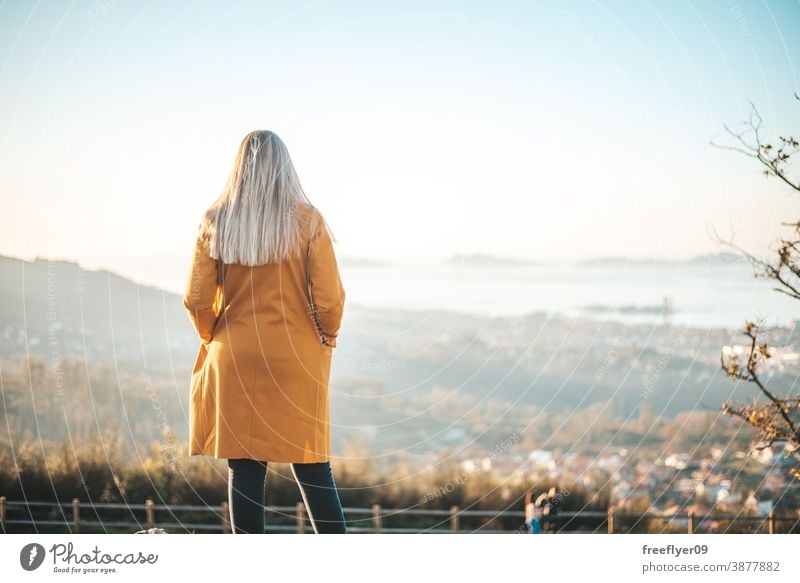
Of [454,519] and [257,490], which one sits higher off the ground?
[257,490]

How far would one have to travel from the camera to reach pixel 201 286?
2.31 metres

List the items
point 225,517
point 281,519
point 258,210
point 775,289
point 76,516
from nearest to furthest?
point 258,210, point 775,289, point 76,516, point 225,517, point 281,519

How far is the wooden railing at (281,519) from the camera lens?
3.13 m

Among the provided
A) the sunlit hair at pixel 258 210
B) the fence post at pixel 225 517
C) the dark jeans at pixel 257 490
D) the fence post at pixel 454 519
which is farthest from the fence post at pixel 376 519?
the sunlit hair at pixel 258 210

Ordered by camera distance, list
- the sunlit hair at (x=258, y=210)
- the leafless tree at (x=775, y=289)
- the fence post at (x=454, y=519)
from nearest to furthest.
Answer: the sunlit hair at (x=258, y=210)
the leafless tree at (x=775, y=289)
the fence post at (x=454, y=519)

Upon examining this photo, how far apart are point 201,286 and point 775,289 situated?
69.1 inches

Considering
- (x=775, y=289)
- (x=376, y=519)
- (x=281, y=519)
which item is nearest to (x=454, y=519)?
(x=376, y=519)

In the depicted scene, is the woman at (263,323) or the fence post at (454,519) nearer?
the woman at (263,323)

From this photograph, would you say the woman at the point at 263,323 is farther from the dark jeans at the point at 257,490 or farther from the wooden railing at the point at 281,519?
the wooden railing at the point at 281,519

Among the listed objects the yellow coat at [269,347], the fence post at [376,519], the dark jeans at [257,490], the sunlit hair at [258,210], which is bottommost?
the fence post at [376,519]

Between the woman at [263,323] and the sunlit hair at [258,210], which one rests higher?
the sunlit hair at [258,210]

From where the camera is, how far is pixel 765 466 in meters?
3.38

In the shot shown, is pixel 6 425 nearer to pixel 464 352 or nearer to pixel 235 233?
pixel 235 233

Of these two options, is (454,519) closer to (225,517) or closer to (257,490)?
(225,517)
